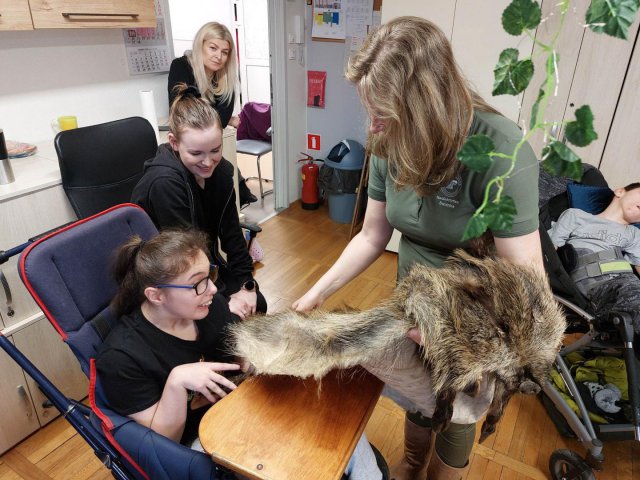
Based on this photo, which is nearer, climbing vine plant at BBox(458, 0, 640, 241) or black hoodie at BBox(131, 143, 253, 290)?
climbing vine plant at BBox(458, 0, 640, 241)

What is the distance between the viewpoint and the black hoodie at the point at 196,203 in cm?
160

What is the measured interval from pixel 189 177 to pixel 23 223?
74 cm

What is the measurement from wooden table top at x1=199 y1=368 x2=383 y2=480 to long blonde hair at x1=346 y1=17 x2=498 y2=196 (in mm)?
538

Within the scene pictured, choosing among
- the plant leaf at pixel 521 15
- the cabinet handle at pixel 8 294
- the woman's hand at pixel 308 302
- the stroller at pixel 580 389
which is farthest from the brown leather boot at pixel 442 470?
the cabinet handle at pixel 8 294

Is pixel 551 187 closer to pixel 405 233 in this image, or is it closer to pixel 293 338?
pixel 405 233

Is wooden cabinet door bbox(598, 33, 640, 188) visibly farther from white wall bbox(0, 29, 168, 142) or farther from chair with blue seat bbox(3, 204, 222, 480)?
white wall bbox(0, 29, 168, 142)

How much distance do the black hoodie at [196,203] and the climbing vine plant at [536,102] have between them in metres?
1.41

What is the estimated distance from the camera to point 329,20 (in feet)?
12.3

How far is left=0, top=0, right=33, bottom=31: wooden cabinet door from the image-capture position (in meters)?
1.73

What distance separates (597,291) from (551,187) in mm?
668

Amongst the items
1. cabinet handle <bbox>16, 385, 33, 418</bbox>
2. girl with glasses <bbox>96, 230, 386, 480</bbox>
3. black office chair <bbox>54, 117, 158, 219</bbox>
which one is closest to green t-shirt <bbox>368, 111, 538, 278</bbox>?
girl with glasses <bbox>96, 230, 386, 480</bbox>

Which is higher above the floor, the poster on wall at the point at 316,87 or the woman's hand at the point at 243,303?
the poster on wall at the point at 316,87

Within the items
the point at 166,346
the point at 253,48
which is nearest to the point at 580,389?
the point at 166,346

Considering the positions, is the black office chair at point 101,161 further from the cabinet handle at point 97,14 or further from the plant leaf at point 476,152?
the plant leaf at point 476,152
